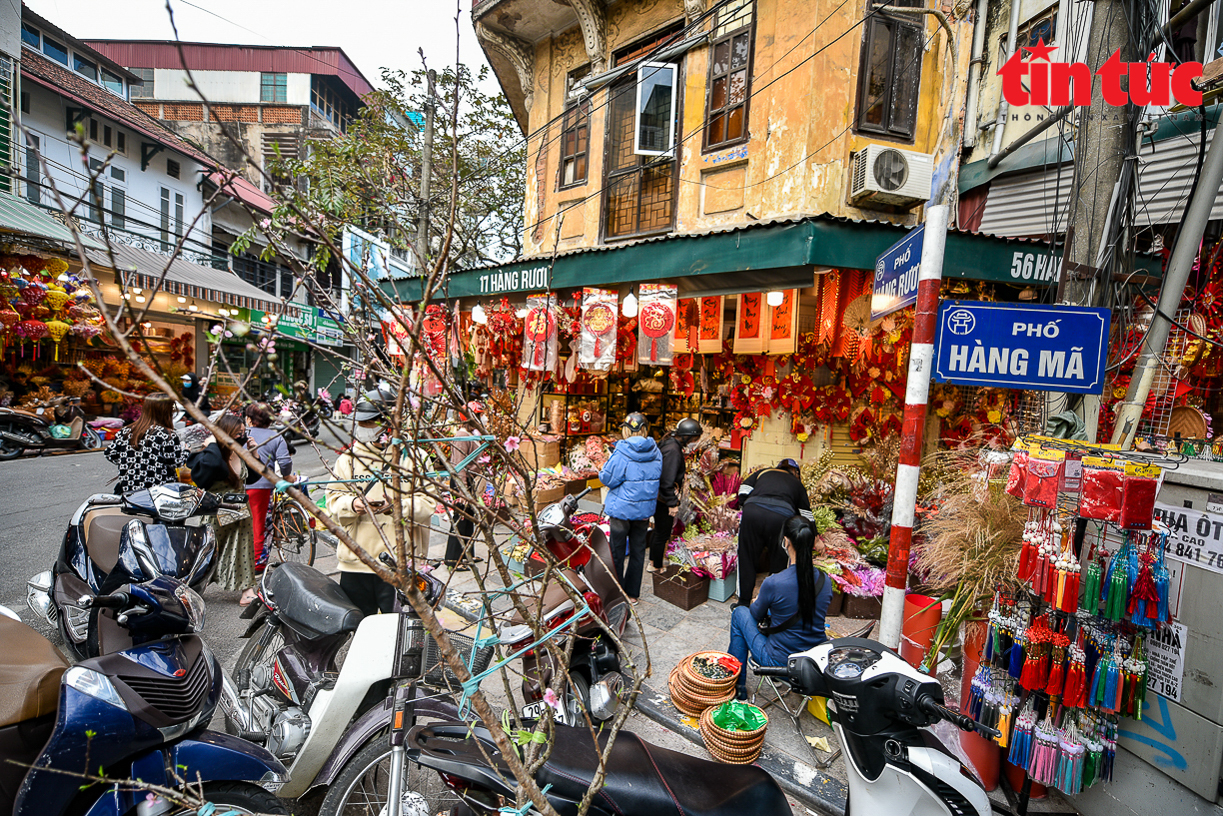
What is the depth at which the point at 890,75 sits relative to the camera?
6.85m

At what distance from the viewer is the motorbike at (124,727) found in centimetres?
192

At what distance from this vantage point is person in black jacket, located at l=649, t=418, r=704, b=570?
5699 mm

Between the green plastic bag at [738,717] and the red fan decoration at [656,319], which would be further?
Answer: the red fan decoration at [656,319]

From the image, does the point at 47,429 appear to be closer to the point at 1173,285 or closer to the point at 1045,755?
the point at 1045,755

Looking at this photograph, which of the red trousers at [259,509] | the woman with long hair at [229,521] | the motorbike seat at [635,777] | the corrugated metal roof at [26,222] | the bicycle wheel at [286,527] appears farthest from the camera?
the corrugated metal roof at [26,222]

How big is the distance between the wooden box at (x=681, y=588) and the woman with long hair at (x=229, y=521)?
3.86m

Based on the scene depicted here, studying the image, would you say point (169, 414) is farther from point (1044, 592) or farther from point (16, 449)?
point (16, 449)

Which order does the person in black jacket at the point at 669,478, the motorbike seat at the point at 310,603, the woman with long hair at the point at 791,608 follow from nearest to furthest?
the motorbike seat at the point at 310,603 < the woman with long hair at the point at 791,608 < the person in black jacket at the point at 669,478

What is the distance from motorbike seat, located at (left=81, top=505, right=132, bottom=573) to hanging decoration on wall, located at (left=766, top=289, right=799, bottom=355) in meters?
6.04

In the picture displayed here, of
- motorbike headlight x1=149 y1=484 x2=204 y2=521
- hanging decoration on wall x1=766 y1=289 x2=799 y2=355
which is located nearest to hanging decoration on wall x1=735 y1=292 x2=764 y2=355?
hanging decoration on wall x1=766 y1=289 x2=799 y2=355

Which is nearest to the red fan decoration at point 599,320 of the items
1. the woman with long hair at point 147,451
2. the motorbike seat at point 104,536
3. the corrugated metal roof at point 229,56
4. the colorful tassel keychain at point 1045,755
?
the woman with long hair at point 147,451

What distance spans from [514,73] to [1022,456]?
12.0 metres

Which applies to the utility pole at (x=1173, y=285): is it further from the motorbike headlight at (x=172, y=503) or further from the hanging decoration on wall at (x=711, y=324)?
the motorbike headlight at (x=172, y=503)

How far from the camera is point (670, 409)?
30.8ft
